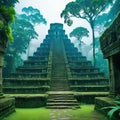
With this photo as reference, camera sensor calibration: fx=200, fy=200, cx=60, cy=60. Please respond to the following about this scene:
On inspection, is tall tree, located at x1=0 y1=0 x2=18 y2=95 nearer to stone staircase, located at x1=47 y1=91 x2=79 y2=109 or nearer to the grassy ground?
the grassy ground

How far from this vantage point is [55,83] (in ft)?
57.5

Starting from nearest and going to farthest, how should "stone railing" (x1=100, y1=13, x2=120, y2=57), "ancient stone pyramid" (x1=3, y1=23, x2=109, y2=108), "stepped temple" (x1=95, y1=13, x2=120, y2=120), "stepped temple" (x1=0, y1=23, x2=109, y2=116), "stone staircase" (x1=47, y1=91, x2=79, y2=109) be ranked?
1. "stone railing" (x1=100, y1=13, x2=120, y2=57)
2. "stepped temple" (x1=95, y1=13, x2=120, y2=120)
3. "stone staircase" (x1=47, y1=91, x2=79, y2=109)
4. "stepped temple" (x1=0, y1=23, x2=109, y2=116)
5. "ancient stone pyramid" (x1=3, y1=23, x2=109, y2=108)

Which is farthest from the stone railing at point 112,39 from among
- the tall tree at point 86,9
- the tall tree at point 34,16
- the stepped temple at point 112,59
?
the tall tree at point 34,16

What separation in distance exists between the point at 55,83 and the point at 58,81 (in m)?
0.52

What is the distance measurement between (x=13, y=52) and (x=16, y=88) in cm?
1286

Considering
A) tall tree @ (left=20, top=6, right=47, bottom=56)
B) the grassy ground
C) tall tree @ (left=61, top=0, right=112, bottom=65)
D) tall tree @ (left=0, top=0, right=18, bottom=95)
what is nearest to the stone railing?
the grassy ground

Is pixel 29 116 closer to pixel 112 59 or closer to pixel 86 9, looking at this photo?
pixel 112 59

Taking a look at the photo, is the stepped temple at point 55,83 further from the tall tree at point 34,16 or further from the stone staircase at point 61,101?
the tall tree at point 34,16

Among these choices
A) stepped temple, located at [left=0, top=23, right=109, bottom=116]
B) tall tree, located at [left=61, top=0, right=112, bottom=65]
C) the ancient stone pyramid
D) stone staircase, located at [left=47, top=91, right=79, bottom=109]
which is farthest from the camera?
tall tree, located at [left=61, top=0, right=112, bottom=65]

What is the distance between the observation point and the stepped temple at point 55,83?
1234 centimetres

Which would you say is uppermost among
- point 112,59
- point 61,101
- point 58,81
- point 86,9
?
point 86,9

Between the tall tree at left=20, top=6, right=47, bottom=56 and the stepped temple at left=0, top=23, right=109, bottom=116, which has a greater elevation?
the tall tree at left=20, top=6, right=47, bottom=56

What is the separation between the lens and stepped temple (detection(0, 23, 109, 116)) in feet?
40.5

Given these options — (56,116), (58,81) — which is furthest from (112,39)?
(58,81)
